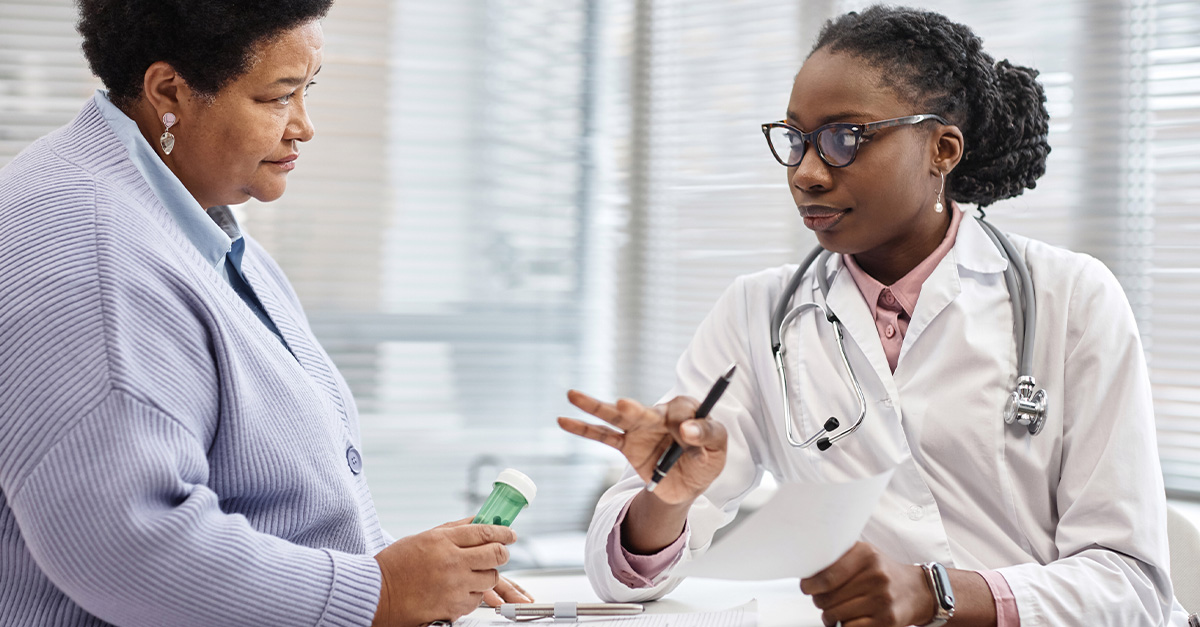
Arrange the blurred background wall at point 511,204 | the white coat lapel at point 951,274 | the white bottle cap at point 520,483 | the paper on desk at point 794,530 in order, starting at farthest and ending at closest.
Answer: the blurred background wall at point 511,204, the white coat lapel at point 951,274, the white bottle cap at point 520,483, the paper on desk at point 794,530

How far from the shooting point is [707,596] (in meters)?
1.25

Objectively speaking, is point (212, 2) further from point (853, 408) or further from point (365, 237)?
point (365, 237)

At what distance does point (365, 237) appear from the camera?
2684 mm

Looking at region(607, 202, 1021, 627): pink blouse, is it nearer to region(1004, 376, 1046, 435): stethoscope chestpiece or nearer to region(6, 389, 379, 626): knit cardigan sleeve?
region(1004, 376, 1046, 435): stethoscope chestpiece

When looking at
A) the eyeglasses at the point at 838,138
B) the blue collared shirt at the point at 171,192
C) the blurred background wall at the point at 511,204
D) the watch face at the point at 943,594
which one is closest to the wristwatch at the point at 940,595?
the watch face at the point at 943,594

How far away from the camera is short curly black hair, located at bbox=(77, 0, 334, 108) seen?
3.39 feet

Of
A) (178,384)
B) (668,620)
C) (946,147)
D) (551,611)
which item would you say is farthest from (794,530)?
(946,147)

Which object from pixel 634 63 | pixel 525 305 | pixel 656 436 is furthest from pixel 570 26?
pixel 656 436

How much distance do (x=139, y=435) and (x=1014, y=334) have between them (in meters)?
Answer: 1.10

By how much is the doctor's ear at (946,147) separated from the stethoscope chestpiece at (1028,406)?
0.35 m

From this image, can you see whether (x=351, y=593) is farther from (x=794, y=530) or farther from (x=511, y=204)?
(x=511, y=204)

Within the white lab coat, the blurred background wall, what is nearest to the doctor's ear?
the white lab coat

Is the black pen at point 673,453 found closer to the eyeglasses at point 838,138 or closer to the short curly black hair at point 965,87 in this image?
the eyeglasses at point 838,138

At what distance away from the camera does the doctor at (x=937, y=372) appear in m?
1.10
